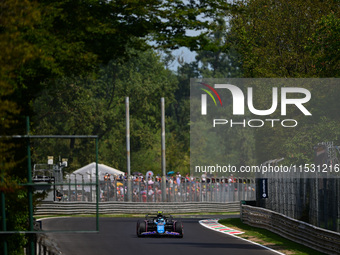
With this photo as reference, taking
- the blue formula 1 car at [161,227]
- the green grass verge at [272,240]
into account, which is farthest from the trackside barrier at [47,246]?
the blue formula 1 car at [161,227]

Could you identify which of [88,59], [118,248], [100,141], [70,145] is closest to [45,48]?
[88,59]

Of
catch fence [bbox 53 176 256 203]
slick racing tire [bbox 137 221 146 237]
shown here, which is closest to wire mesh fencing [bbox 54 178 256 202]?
catch fence [bbox 53 176 256 203]

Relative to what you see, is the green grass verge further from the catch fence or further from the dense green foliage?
the catch fence

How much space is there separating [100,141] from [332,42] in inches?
1996

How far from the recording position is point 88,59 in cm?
1647

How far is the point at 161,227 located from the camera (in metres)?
27.1

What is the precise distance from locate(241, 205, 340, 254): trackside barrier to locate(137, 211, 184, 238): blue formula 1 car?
3908 millimetres

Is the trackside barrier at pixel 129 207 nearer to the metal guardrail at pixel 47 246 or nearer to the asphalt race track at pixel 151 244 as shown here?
the asphalt race track at pixel 151 244

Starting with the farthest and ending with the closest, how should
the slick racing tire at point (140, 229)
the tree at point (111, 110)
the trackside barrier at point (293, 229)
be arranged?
the tree at point (111, 110)
the slick racing tire at point (140, 229)
the trackside barrier at point (293, 229)

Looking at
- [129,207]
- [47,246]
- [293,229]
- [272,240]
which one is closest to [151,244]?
[272,240]

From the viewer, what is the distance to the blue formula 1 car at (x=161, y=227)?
27047mm

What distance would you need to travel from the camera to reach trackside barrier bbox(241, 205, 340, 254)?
20.9 meters

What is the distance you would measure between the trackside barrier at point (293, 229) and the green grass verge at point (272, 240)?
0.62 ft

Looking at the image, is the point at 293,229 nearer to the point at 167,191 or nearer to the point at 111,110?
the point at 167,191
